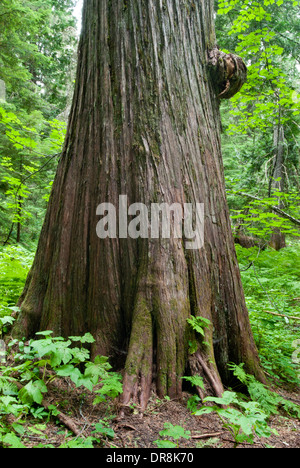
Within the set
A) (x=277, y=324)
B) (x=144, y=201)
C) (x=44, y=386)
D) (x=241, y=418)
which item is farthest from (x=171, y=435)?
(x=277, y=324)

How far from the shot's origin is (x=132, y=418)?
6.32 feet

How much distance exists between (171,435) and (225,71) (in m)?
3.09

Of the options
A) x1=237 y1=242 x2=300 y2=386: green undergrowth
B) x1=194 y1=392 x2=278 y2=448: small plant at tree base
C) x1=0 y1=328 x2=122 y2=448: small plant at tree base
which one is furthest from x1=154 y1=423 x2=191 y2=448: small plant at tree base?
x1=237 y1=242 x2=300 y2=386: green undergrowth

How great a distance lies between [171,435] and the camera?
5.65ft

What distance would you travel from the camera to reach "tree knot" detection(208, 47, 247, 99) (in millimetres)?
2971

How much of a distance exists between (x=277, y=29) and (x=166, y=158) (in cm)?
844

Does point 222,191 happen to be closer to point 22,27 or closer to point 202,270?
point 202,270

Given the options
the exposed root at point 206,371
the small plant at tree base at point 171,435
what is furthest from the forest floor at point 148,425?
the exposed root at point 206,371

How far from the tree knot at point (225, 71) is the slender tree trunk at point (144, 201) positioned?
2 cm

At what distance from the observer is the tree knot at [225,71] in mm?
2971

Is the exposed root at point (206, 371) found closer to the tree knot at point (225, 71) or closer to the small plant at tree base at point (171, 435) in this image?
the small plant at tree base at point (171, 435)

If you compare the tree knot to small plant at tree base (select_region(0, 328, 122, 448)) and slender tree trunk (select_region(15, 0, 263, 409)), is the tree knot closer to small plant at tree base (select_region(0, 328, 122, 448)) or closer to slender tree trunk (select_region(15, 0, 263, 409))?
slender tree trunk (select_region(15, 0, 263, 409))

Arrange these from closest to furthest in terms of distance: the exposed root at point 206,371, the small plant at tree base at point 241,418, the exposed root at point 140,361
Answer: the small plant at tree base at point 241,418 < the exposed root at point 140,361 < the exposed root at point 206,371

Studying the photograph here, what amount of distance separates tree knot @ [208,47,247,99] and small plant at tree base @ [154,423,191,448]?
2.94 meters
